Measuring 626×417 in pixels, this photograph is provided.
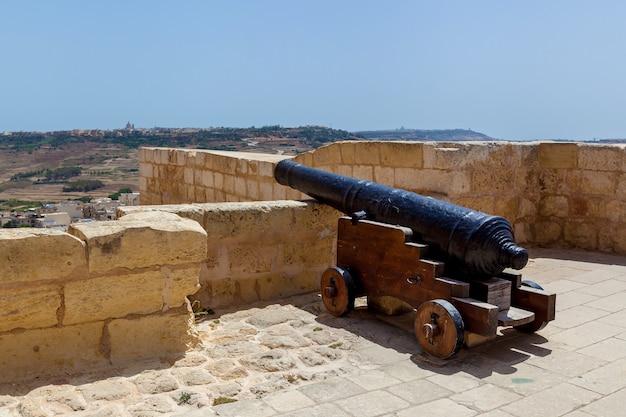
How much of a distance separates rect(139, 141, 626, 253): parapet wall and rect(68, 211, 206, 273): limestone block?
319cm

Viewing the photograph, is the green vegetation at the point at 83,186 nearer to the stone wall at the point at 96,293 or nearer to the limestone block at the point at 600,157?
the limestone block at the point at 600,157

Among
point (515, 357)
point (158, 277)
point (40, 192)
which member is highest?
point (158, 277)

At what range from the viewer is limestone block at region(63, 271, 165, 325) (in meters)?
3.39

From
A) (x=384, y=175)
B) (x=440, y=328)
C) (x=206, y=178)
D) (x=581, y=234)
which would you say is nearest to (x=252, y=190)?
(x=206, y=178)

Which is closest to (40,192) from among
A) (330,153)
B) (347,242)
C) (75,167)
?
(75,167)

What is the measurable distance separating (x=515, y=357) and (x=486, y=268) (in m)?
0.54

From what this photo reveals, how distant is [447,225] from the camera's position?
3.78 m

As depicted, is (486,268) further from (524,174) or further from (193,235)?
(524,174)

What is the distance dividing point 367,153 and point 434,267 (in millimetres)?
3353

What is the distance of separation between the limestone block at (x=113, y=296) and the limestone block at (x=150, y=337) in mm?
66

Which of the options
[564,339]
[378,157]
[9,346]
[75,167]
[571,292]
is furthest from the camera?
[75,167]

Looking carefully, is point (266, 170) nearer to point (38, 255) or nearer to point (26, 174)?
point (38, 255)

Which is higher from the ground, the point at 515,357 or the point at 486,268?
the point at 486,268

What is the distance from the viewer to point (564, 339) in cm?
395
